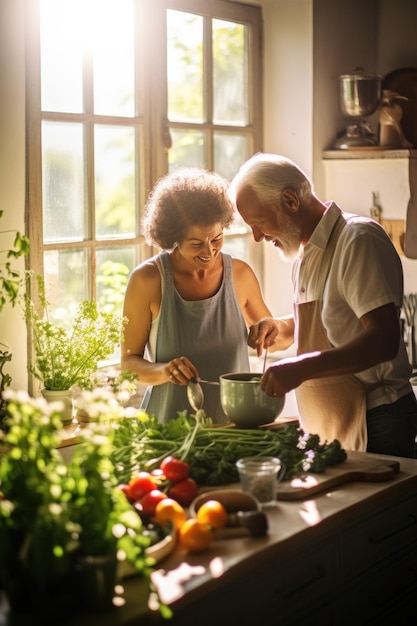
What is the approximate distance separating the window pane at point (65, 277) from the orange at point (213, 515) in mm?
1482

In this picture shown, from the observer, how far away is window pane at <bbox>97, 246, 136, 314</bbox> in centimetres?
356

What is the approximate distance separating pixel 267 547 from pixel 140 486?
1.05 ft

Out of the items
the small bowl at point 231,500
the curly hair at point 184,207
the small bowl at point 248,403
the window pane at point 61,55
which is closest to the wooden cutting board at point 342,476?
the small bowl at point 231,500

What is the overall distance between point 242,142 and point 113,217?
89 cm

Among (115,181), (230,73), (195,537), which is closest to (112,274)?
(115,181)

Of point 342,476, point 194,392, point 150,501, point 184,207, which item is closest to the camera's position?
point 150,501

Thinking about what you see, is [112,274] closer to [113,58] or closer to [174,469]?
[113,58]

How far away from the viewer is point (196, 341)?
114 inches

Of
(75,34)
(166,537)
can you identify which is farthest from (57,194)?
(166,537)

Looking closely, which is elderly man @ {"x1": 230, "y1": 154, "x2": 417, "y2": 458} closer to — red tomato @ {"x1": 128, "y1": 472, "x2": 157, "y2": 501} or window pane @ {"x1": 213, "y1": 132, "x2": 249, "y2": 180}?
red tomato @ {"x1": 128, "y1": 472, "x2": 157, "y2": 501}

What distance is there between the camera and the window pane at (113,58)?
11.4 feet

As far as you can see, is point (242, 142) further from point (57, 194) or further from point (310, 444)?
point (310, 444)

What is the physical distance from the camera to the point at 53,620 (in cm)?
151

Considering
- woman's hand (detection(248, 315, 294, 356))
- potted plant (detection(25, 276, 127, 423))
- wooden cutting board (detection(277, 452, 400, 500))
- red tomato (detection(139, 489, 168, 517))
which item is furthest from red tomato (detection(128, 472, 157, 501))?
potted plant (detection(25, 276, 127, 423))
